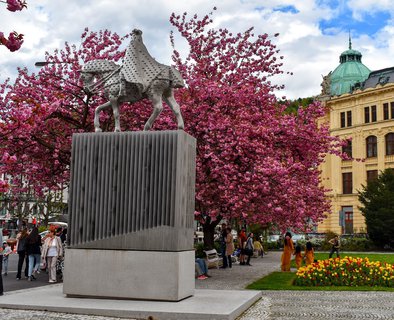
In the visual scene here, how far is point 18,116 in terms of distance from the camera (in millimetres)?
16031

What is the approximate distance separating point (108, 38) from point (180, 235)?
43.7ft

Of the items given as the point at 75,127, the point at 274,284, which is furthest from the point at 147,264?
the point at 75,127

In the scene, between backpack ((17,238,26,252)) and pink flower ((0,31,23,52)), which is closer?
pink flower ((0,31,23,52))

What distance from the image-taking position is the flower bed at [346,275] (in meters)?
16.2

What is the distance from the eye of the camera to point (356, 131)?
60531 mm

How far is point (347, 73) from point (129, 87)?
56.9 meters

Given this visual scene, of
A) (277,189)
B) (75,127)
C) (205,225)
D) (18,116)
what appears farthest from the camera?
(205,225)

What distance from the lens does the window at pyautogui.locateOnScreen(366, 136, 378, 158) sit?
58919 millimetres

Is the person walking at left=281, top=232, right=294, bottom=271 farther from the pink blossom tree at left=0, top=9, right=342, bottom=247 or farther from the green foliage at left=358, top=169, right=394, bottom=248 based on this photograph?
the green foliage at left=358, top=169, right=394, bottom=248

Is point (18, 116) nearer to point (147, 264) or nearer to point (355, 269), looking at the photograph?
point (147, 264)

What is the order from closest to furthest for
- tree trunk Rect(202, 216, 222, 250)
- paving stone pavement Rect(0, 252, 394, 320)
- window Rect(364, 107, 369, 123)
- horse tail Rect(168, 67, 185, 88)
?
paving stone pavement Rect(0, 252, 394, 320)
horse tail Rect(168, 67, 185, 88)
tree trunk Rect(202, 216, 222, 250)
window Rect(364, 107, 369, 123)

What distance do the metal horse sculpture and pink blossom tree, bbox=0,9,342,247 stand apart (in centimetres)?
448

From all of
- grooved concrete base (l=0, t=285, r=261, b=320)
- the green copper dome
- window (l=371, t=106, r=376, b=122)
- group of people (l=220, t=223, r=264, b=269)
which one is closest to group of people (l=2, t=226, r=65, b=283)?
grooved concrete base (l=0, t=285, r=261, b=320)

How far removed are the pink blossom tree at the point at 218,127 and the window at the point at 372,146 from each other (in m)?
39.1
